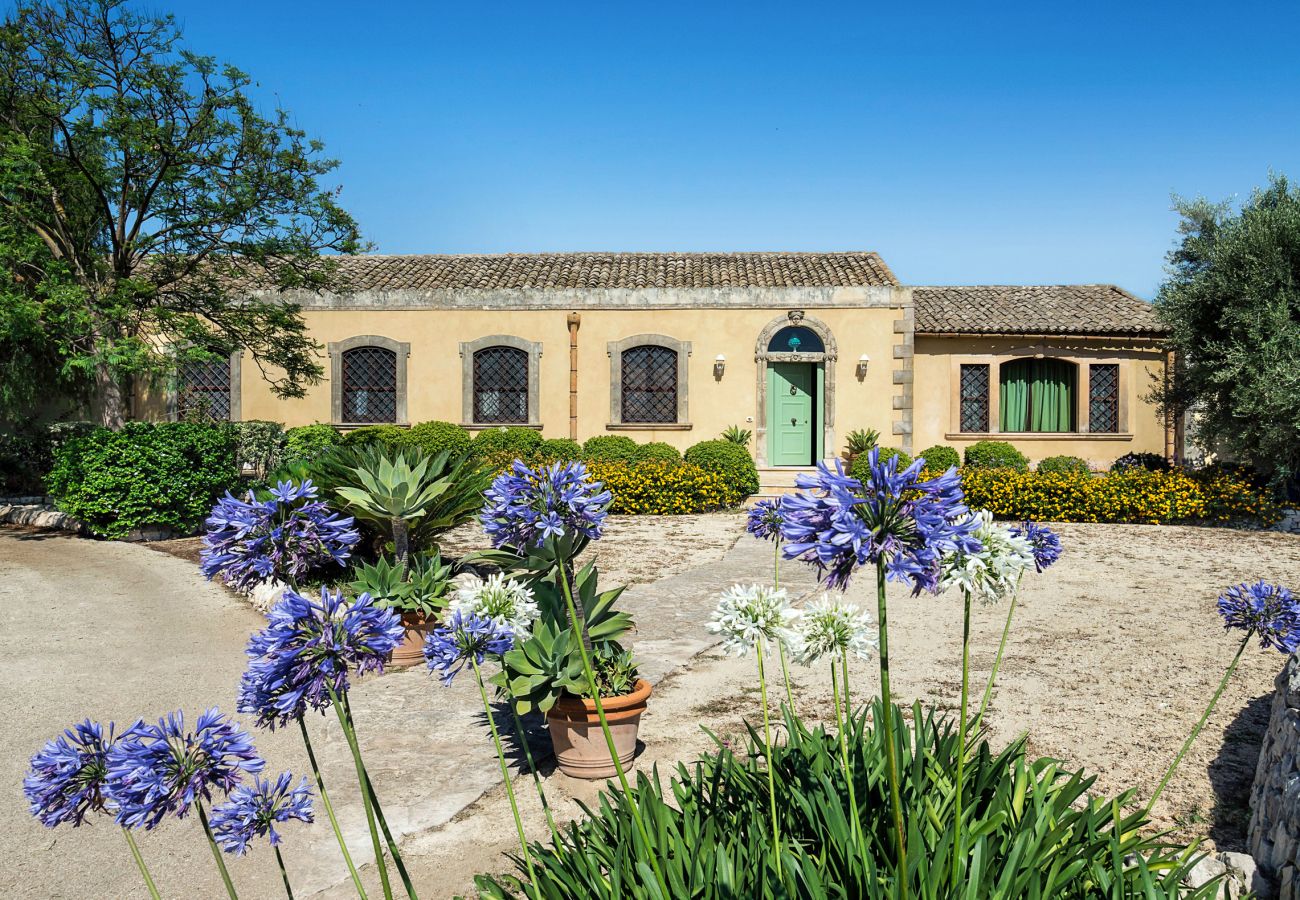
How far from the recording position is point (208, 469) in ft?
36.2

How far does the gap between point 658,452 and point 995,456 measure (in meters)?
6.38

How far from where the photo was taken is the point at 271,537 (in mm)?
1898

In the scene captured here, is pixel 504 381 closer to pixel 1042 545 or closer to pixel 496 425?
pixel 496 425

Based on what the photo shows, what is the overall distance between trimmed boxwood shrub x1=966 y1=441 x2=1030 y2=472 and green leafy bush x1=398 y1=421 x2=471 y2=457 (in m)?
9.44

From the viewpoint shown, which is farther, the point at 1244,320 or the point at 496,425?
the point at 496,425

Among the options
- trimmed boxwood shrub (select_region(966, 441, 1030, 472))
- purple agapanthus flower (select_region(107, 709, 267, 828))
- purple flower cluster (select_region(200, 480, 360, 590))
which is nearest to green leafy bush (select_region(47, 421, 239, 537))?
purple flower cluster (select_region(200, 480, 360, 590))

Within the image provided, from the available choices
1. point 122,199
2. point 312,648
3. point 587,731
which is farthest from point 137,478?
point 312,648

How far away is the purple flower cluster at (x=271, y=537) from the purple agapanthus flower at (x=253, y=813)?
448mm

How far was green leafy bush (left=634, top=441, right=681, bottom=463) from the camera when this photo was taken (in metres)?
15.0

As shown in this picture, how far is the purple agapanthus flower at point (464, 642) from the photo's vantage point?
2.05m

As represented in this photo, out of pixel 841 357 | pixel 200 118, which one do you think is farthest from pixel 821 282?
pixel 200 118

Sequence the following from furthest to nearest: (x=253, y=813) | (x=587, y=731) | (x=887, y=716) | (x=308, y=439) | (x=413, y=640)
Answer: (x=308, y=439) < (x=413, y=640) < (x=587, y=731) < (x=253, y=813) < (x=887, y=716)

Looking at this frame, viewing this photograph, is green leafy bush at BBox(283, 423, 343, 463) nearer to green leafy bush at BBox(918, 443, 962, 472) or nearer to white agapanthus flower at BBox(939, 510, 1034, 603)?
green leafy bush at BBox(918, 443, 962, 472)

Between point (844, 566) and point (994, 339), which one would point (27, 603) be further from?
point (994, 339)
